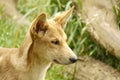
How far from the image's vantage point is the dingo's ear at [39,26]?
5.64 meters

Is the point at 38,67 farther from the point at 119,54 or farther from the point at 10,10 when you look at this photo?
the point at 10,10

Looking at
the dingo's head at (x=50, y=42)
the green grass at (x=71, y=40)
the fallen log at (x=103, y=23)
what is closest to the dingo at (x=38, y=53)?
the dingo's head at (x=50, y=42)

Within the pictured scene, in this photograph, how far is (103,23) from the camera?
7.42m

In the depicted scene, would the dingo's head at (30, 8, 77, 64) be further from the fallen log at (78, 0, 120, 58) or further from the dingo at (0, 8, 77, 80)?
the fallen log at (78, 0, 120, 58)

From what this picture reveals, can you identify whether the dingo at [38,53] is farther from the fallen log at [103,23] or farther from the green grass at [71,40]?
the green grass at [71,40]

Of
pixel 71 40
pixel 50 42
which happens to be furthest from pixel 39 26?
pixel 71 40

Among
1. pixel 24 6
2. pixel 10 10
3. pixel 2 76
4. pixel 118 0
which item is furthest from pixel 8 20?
pixel 2 76

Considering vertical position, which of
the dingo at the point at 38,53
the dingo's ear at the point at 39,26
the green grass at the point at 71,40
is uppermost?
the dingo's ear at the point at 39,26

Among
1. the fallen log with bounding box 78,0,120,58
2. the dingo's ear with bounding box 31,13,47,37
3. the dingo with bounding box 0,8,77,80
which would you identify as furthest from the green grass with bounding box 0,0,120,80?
the dingo's ear with bounding box 31,13,47,37

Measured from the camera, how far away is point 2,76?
5.94 metres

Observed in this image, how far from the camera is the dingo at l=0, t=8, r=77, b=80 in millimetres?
5660

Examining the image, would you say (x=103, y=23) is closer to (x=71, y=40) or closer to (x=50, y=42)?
(x=71, y=40)

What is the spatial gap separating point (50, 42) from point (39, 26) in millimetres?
192

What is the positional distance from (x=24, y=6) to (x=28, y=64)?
4275 mm
